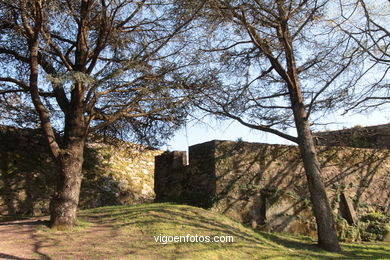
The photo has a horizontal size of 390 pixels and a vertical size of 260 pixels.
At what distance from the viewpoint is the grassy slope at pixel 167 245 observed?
4.93 m

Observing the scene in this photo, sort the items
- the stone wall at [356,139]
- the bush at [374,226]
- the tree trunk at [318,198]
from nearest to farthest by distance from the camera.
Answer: the tree trunk at [318,198] < the bush at [374,226] < the stone wall at [356,139]

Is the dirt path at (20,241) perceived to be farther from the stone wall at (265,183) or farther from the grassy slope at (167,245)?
the stone wall at (265,183)

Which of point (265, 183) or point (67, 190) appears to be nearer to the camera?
point (67, 190)

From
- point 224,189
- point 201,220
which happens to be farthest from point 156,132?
point 201,220

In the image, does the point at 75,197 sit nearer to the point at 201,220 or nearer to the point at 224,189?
the point at 201,220

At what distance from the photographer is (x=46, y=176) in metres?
9.68

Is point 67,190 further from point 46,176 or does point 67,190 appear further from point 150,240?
point 46,176

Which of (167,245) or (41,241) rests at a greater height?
(41,241)

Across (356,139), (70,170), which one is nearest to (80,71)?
(70,170)

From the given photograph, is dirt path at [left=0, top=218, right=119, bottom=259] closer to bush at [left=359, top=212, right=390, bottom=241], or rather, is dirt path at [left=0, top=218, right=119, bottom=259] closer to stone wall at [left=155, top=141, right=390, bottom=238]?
stone wall at [left=155, top=141, right=390, bottom=238]

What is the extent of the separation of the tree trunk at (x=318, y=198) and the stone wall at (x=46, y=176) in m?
4.65

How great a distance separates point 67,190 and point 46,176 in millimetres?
4306

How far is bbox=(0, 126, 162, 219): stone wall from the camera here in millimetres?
8961

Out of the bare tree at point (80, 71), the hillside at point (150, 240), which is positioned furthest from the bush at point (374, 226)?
the bare tree at point (80, 71)
